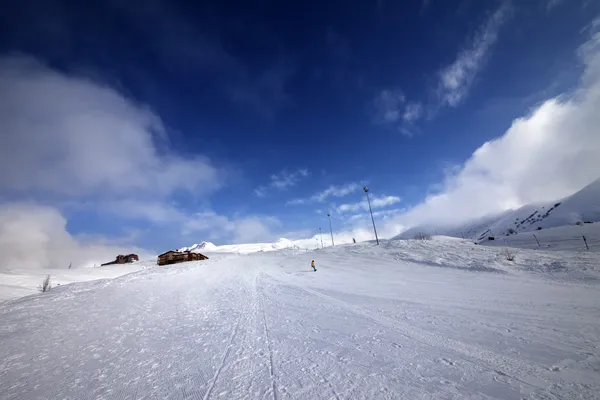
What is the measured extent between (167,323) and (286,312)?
359 centimetres

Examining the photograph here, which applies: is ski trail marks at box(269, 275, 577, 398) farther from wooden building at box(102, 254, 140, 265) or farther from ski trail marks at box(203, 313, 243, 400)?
wooden building at box(102, 254, 140, 265)

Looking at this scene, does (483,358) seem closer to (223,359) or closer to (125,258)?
(223,359)

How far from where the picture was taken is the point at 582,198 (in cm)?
7000

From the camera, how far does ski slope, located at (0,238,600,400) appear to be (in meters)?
3.36

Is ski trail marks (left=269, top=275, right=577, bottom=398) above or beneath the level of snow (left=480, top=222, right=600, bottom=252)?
beneath

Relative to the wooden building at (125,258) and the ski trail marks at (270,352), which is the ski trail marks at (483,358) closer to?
the ski trail marks at (270,352)

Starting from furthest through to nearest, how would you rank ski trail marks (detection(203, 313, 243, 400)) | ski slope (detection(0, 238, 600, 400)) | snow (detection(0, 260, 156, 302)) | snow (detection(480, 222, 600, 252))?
snow (detection(480, 222, 600, 252)) < snow (detection(0, 260, 156, 302)) < ski trail marks (detection(203, 313, 243, 400)) < ski slope (detection(0, 238, 600, 400))

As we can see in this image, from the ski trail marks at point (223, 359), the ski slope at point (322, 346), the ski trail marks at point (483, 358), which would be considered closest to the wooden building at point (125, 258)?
the ski slope at point (322, 346)

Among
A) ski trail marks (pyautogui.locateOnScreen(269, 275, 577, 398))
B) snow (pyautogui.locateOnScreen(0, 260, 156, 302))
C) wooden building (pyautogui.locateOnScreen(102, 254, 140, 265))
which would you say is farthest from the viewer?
wooden building (pyautogui.locateOnScreen(102, 254, 140, 265))

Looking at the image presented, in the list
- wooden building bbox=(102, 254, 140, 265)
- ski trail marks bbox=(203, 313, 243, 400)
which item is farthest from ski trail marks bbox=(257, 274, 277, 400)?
wooden building bbox=(102, 254, 140, 265)

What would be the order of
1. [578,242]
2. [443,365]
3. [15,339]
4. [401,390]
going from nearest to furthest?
[401,390], [443,365], [15,339], [578,242]

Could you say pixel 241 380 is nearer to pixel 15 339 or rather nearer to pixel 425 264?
pixel 15 339

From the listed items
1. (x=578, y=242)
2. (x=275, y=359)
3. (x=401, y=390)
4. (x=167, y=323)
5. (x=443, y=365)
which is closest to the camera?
(x=401, y=390)

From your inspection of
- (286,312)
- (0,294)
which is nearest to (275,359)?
(286,312)
